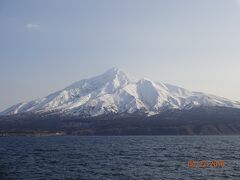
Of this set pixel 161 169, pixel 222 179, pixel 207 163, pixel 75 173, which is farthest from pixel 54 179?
pixel 207 163

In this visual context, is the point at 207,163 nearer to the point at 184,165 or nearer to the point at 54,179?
the point at 184,165

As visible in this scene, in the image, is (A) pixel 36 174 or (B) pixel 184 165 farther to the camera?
(B) pixel 184 165

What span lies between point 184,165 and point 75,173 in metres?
19.2

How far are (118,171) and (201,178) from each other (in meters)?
14.3

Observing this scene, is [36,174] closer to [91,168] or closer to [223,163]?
[91,168]

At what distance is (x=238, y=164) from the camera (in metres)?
72.3

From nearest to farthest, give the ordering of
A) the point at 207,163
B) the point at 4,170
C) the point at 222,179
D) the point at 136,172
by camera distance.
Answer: the point at 222,179, the point at 136,172, the point at 4,170, the point at 207,163

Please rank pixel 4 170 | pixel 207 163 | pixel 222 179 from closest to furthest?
1. pixel 222 179
2. pixel 4 170
3. pixel 207 163

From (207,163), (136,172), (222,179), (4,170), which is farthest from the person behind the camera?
(207,163)

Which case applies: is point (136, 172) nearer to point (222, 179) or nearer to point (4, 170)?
point (222, 179)

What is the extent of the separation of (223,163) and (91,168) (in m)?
23.0

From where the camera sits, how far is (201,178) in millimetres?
56062

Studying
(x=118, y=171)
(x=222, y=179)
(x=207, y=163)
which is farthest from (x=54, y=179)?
(x=207, y=163)

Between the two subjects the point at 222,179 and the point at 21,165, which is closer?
the point at 222,179
